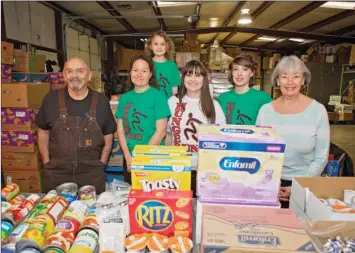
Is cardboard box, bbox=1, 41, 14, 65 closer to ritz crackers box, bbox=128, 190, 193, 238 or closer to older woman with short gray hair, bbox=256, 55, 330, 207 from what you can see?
older woman with short gray hair, bbox=256, 55, 330, 207

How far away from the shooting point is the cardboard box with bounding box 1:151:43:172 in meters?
3.59

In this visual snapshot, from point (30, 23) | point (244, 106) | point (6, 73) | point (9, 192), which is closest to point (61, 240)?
point (9, 192)

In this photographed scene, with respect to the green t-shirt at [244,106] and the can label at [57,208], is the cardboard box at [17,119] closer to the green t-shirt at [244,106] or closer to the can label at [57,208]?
the green t-shirt at [244,106]

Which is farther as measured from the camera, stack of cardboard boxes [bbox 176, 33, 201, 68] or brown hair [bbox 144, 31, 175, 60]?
stack of cardboard boxes [bbox 176, 33, 201, 68]

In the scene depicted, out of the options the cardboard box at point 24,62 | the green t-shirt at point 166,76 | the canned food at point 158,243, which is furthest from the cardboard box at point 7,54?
the canned food at point 158,243

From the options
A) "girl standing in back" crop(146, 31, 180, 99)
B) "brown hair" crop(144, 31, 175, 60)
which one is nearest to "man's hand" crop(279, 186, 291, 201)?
"girl standing in back" crop(146, 31, 180, 99)

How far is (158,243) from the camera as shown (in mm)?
990

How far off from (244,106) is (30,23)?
4.63 metres

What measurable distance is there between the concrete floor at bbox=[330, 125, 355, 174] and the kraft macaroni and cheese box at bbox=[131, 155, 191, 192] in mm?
4716

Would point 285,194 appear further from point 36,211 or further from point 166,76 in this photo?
point 166,76

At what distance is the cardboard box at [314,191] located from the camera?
114 cm

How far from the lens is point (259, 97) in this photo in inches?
86.7

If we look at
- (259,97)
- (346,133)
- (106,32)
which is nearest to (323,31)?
(346,133)

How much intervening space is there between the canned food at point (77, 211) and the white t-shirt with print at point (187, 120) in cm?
83
